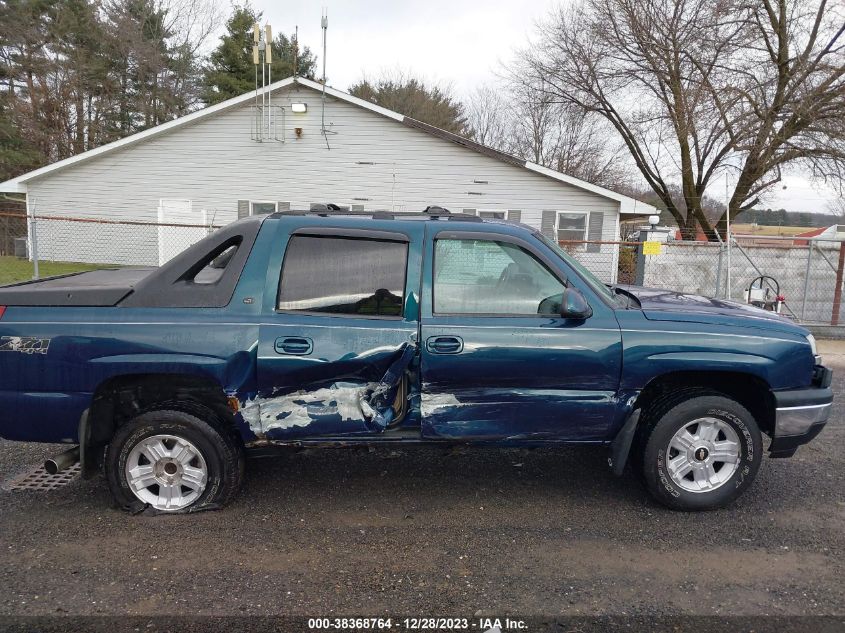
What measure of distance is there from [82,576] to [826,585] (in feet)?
12.2

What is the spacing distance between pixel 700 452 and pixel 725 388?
0.47m

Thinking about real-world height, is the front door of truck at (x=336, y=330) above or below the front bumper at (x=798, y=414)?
above

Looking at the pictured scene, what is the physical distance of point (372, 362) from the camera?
354 centimetres

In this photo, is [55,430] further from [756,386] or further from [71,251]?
[71,251]

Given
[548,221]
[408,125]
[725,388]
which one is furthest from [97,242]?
[725,388]

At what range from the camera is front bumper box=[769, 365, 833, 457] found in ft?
12.3

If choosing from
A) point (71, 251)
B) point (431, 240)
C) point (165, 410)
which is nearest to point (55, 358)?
point (165, 410)

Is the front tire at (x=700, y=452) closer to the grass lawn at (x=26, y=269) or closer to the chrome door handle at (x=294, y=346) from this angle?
the chrome door handle at (x=294, y=346)

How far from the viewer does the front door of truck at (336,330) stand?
139 inches

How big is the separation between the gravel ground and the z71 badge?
3.37 ft

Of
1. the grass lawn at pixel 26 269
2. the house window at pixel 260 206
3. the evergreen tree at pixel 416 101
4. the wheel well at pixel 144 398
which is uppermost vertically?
the evergreen tree at pixel 416 101

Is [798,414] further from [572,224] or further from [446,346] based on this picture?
[572,224]

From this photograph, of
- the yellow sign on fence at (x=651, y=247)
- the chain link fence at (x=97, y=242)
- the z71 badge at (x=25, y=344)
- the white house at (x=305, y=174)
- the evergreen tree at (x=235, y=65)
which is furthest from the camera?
the evergreen tree at (x=235, y=65)

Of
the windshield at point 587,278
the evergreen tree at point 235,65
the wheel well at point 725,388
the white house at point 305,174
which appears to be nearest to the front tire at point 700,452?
the wheel well at point 725,388
